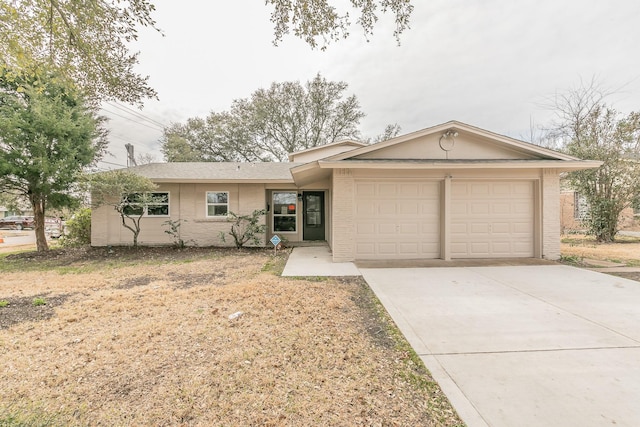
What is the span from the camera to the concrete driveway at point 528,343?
2.25 meters

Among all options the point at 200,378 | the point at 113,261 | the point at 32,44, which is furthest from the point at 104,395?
the point at 113,261

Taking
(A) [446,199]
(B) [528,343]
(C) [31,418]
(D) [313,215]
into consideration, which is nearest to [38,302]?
(C) [31,418]

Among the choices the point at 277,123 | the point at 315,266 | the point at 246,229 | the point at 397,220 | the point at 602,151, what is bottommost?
the point at 315,266

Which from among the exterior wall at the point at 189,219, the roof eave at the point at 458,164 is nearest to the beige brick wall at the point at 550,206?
the roof eave at the point at 458,164

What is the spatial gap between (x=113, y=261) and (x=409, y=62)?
45.8 feet

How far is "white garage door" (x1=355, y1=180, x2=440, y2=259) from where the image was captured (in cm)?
815

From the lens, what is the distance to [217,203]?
37.9ft

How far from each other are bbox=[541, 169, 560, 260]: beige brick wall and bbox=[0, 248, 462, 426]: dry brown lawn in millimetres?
6226

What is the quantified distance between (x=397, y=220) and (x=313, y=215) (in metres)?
4.88

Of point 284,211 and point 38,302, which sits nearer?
point 38,302

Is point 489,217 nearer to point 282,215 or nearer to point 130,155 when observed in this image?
point 282,215

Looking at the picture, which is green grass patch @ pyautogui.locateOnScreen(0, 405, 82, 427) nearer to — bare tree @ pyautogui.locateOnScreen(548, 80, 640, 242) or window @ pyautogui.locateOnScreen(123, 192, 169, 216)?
window @ pyautogui.locateOnScreen(123, 192, 169, 216)

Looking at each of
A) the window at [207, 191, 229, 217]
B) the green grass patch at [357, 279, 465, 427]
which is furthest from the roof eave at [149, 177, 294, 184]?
the green grass patch at [357, 279, 465, 427]

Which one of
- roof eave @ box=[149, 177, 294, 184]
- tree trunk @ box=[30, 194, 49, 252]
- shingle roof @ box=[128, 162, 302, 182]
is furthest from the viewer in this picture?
shingle roof @ box=[128, 162, 302, 182]
